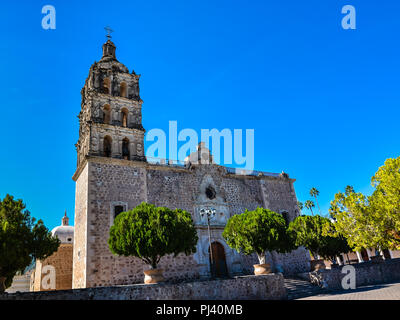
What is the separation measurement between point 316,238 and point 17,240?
15521 millimetres

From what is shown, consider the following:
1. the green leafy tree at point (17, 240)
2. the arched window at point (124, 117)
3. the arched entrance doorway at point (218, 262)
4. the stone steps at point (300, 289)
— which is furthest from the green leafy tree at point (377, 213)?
the arched window at point (124, 117)

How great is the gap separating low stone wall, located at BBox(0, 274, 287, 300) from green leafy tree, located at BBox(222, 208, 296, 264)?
63.6 inches

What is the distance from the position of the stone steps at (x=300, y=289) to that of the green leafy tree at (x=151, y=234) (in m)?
6.10

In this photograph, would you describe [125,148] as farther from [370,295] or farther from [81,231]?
[370,295]

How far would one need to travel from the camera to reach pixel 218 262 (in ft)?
62.1

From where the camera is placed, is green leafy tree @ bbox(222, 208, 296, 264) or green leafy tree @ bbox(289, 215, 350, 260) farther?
green leafy tree @ bbox(289, 215, 350, 260)

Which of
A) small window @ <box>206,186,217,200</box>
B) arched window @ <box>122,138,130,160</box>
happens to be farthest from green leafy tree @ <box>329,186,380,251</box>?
arched window @ <box>122,138,130,160</box>

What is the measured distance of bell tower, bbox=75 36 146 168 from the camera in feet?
59.9

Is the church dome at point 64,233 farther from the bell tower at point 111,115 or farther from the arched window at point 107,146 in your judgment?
the arched window at point 107,146

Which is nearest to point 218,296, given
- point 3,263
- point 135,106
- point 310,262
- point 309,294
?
point 309,294

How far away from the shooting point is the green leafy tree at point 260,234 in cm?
1524

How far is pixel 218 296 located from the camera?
12578mm

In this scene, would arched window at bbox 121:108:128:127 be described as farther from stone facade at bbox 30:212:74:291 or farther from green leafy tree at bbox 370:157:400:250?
green leafy tree at bbox 370:157:400:250
